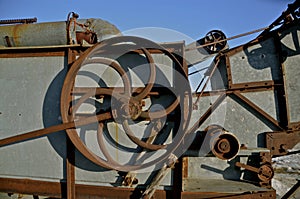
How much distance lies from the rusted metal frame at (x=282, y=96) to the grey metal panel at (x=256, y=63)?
0.04 metres

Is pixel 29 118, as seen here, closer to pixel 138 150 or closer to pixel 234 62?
pixel 138 150

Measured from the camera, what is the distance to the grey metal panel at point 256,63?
2984 millimetres

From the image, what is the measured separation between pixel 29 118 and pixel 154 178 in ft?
4.86

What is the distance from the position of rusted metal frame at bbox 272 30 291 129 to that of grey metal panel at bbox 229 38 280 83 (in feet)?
0.13

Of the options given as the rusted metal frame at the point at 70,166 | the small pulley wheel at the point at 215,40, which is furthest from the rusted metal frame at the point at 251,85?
the rusted metal frame at the point at 70,166

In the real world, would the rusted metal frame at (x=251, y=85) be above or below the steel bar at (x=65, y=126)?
above

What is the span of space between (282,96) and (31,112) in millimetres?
2630

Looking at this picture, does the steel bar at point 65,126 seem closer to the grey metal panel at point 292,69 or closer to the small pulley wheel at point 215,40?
the small pulley wheel at point 215,40

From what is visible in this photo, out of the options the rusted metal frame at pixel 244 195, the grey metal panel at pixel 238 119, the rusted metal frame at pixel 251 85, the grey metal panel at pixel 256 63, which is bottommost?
the rusted metal frame at pixel 244 195

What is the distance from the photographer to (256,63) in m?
3.01

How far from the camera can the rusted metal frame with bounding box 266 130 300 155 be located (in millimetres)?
2924

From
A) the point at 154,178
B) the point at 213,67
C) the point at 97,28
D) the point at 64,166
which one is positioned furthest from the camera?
the point at 97,28

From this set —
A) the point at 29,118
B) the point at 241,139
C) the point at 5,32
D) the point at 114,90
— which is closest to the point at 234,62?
the point at 241,139

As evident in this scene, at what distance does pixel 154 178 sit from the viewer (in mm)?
2721
